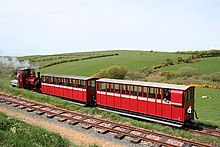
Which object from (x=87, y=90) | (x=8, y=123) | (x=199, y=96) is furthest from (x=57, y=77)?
(x=199, y=96)

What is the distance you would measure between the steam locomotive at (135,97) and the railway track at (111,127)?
2.09m

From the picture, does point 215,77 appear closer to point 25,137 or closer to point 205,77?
point 205,77

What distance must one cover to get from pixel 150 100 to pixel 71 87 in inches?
354

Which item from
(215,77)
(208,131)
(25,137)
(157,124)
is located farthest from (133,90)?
(215,77)

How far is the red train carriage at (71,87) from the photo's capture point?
70.6 ft

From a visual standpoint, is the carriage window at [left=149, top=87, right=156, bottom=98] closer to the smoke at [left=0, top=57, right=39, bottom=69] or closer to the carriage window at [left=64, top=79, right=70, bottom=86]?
the carriage window at [left=64, top=79, right=70, bottom=86]

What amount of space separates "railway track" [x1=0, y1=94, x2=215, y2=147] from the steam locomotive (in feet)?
6.85

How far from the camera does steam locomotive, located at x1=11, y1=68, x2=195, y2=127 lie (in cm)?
1547

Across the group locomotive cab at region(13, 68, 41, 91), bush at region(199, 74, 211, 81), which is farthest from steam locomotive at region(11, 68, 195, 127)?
bush at region(199, 74, 211, 81)

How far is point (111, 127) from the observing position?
50.9ft

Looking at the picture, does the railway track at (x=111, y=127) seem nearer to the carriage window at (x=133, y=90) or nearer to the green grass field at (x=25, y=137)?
the carriage window at (x=133, y=90)

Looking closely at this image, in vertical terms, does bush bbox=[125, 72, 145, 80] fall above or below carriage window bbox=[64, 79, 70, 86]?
below

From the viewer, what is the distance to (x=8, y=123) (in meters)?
13.1

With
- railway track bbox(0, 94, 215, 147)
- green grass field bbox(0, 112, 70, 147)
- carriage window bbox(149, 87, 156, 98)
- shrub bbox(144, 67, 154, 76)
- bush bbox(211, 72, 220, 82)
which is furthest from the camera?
shrub bbox(144, 67, 154, 76)
